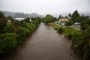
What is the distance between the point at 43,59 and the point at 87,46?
7.30 meters

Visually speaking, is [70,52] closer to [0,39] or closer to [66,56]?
[66,56]

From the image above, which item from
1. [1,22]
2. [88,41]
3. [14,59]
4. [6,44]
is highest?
[1,22]

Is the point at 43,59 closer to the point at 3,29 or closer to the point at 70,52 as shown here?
the point at 70,52

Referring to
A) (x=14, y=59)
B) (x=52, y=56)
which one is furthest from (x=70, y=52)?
(x=14, y=59)

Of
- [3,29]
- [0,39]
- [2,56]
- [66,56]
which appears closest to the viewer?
[0,39]

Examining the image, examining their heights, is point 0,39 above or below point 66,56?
above

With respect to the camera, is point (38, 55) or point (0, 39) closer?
point (0, 39)

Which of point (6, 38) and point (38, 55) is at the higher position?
point (6, 38)

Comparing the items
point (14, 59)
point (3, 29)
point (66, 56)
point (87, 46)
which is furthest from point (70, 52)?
point (3, 29)

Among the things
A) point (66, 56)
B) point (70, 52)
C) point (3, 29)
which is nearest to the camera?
point (66, 56)

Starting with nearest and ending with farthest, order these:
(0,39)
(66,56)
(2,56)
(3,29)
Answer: (0,39), (2,56), (66,56), (3,29)

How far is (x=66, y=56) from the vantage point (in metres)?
21.1

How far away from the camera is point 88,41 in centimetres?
1742

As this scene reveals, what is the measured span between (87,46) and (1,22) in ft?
59.3
